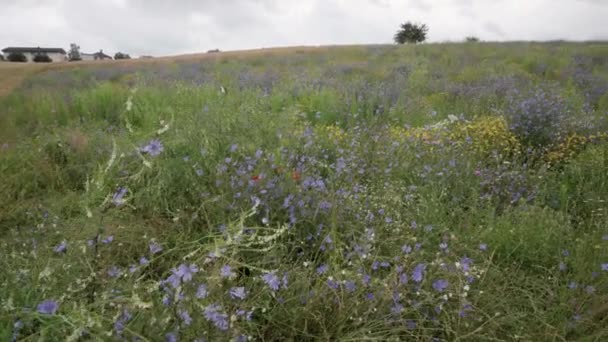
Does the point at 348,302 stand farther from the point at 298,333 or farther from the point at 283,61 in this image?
the point at 283,61

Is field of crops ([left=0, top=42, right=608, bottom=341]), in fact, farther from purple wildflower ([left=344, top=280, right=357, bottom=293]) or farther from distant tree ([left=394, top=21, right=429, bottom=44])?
distant tree ([left=394, top=21, right=429, bottom=44])

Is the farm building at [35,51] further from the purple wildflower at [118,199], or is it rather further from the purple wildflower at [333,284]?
the purple wildflower at [333,284]

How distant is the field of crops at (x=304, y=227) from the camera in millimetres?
1570

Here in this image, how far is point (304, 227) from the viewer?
252 centimetres

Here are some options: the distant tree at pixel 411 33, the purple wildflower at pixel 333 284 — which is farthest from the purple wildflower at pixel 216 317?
the distant tree at pixel 411 33

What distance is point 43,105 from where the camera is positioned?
20.4ft

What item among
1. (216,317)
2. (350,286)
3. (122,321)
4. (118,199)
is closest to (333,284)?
(350,286)

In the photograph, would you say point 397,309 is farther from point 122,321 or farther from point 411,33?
point 411,33

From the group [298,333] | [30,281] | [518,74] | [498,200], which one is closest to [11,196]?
[30,281]

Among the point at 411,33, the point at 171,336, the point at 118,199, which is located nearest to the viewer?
the point at 171,336

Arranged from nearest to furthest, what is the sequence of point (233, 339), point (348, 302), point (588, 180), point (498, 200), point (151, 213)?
point (233, 339) < point (348, 302) < point (151, 213) < point (498, 200) < point (588, 180)

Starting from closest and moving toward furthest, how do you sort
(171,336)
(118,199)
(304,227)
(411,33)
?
(171,336), (118,199), (304,227), (411,33)

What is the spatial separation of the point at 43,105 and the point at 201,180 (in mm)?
4708

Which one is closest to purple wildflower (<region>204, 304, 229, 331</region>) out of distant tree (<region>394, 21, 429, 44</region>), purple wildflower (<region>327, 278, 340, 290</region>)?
purple wildflower (<region>327, 278, 340, 290</region>)
